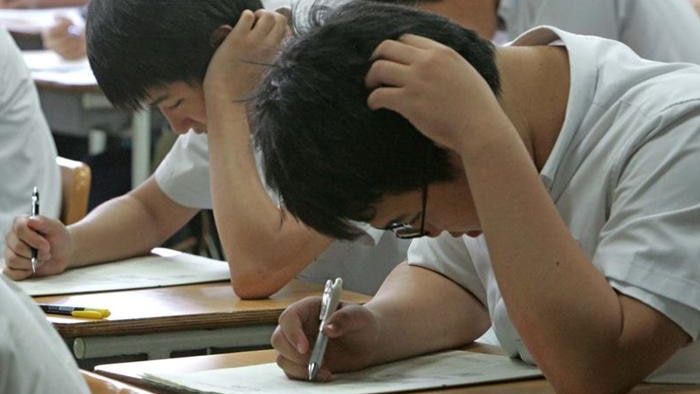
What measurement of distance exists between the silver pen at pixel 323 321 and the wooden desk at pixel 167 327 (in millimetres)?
344

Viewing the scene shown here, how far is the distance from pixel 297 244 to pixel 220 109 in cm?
25

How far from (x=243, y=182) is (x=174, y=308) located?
0.94 feet

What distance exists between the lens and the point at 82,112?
4.88m

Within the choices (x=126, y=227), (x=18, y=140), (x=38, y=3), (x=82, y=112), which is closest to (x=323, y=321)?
(x=126, y=227)

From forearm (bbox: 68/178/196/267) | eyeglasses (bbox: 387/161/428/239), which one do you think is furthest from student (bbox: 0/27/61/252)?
eyeglasses (bbox: 387/161/428/239)

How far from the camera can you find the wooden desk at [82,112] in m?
4.82

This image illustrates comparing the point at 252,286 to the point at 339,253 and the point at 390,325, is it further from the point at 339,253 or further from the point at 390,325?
the point at 390,325

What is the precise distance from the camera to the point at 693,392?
4.72ft

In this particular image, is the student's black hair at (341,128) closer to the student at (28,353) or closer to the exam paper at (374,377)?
the exam paper at (374,377)

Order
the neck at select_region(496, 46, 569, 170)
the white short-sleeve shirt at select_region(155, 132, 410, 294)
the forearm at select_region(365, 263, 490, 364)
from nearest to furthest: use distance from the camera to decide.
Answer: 1. the neck at select_region(496, 46, 569, 170)
2. the forearm at select_region(365, 263, 490, 364)
3. the white short-sleeve shirt at select_region(155, 132, 410, 294)

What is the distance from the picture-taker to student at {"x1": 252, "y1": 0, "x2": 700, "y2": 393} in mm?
1358

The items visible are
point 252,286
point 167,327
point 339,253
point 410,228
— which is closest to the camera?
point 410,228

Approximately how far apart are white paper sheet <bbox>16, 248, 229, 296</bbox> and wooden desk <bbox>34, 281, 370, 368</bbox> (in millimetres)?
133

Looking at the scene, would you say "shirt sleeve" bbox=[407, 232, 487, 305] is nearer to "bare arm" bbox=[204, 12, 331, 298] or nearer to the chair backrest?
"bare arm" bbox=[204, 12, 331, 298]
